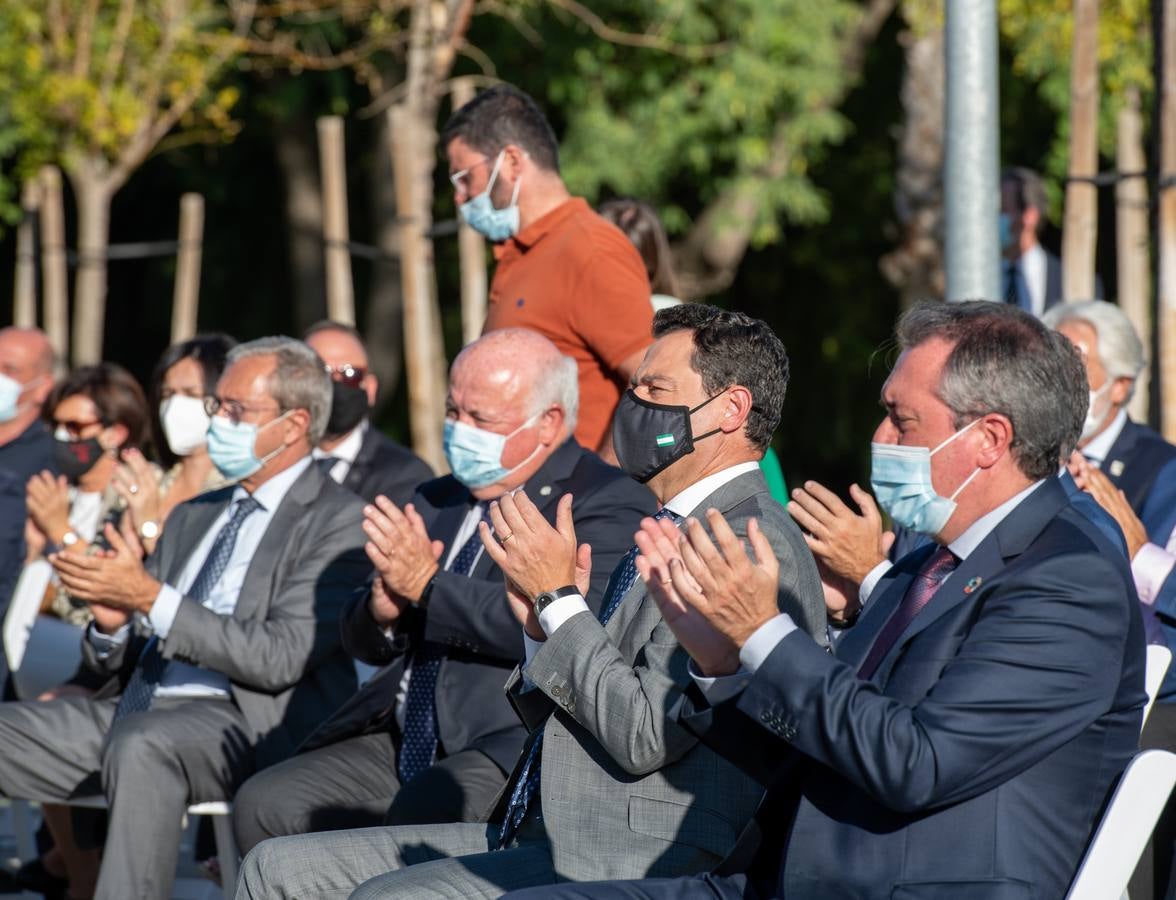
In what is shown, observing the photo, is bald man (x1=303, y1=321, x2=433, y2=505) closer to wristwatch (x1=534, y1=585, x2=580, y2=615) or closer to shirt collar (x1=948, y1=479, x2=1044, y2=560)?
wristwatch (x1=534, y1=585, x2=580, y2=615)

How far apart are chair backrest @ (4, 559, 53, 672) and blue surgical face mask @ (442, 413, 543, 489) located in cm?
255

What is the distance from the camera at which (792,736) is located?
314cm

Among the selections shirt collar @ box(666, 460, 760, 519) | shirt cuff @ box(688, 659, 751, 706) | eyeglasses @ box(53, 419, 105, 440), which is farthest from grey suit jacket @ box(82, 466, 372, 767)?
shirt cuff @ box(688, 659, 751, 706)

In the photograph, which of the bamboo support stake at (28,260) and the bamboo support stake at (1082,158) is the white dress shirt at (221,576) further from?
the bamboo support stake at (28,260)

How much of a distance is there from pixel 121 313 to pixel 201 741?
675 inches

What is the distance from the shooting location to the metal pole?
246 inches

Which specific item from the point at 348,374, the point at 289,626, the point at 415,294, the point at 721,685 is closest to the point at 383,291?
the point at 415,294

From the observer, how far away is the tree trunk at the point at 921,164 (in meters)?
15.8

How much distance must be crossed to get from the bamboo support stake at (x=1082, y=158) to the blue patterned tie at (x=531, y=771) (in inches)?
187

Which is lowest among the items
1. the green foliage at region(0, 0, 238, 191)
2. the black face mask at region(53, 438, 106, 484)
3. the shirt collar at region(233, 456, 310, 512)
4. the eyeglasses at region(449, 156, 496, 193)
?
the black face mask at region(53, 438, 106, 484)

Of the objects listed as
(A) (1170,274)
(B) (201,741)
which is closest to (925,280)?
(A) (1170,274)

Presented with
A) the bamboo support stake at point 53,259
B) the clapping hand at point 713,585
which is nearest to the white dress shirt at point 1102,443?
the clapping hand at point 713,585

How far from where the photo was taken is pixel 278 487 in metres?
6.05

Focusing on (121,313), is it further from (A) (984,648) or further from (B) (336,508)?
(A) (984,648)
